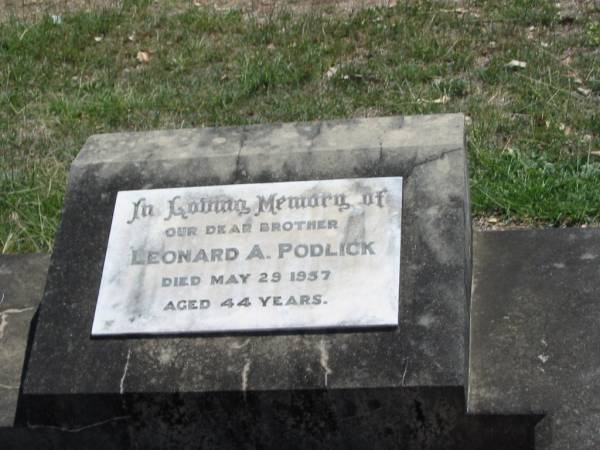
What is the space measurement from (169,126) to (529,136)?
1645mm

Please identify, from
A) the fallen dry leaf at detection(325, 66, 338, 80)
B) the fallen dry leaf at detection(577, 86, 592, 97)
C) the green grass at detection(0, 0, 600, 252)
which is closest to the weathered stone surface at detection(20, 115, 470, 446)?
the green grass at detection(0, 0, 600, 252)

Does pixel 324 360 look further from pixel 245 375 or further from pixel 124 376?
pixel 124 376

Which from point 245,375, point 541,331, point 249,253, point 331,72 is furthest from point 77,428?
point 331,72

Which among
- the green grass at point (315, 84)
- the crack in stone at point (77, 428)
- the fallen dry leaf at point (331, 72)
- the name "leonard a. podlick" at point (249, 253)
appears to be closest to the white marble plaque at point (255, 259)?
the name "leonard a. podlick" at point (249, 253)

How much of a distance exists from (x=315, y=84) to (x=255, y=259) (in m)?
→ 2.66

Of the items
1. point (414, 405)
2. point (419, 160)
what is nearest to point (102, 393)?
point (414, 405)

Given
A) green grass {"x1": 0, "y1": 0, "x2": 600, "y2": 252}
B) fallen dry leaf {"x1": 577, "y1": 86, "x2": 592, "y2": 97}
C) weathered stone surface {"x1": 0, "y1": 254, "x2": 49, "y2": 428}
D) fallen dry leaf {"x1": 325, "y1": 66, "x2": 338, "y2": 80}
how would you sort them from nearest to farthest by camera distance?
weathered stone surface {"x1": 0, "y1": 254, "x2": 49, "y2": 428} → green grass {"x1": 0, "y1": 0, "x2": 600, "y2": 252} → fallen dry leaf {"x1": 577, "y1": 86, "x2": 592, "y2": 97} → fallen dry leaf {"x1": 325, "y1": 66, "x2": 338, "y2": 80}

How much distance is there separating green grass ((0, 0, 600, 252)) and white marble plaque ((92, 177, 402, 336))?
A: 4.46ft

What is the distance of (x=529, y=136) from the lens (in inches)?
213

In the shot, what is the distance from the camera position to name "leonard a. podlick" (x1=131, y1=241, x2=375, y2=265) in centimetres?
354

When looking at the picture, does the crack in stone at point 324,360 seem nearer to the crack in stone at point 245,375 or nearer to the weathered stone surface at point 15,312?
the crack in stone at point 245,375

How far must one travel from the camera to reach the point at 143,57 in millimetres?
6633

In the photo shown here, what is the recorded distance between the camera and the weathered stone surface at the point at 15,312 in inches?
148

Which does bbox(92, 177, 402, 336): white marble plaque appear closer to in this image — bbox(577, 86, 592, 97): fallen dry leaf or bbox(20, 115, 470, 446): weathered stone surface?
bbox(20, 115, 470, 446): weathered stone surface
